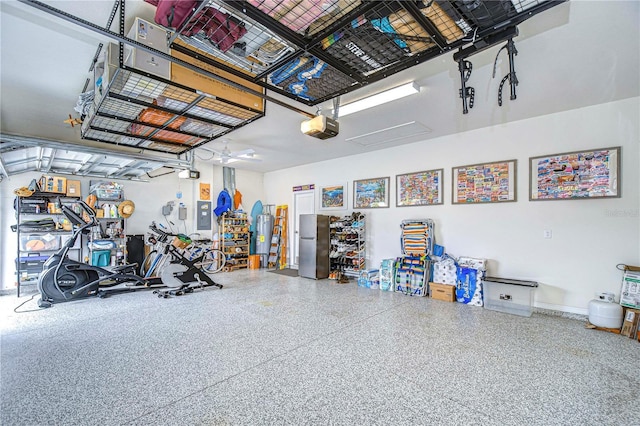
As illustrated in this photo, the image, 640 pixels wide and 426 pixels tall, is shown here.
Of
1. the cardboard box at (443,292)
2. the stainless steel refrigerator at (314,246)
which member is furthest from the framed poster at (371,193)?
the cardboard box at (443,292)

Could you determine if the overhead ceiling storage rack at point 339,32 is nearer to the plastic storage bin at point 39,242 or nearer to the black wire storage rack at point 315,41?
the black wire storage rack at point 315,41

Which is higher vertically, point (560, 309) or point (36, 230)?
point (36, 230)

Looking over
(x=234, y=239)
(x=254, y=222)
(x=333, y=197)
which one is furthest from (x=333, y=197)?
(x=234, y=239)

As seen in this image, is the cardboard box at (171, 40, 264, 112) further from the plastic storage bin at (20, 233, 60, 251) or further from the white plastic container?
the plastic storage bin at (20, 233, 60, 251)

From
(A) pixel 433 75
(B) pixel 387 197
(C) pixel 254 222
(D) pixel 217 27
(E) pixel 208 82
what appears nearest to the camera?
(D) pixel 217 27

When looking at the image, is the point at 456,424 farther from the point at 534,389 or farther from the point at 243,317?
the point at 243,317

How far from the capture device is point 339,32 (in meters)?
1.76

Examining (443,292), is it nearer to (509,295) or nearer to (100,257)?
(509,295)

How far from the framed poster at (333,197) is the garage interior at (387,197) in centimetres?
131

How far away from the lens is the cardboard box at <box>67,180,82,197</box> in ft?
20.2

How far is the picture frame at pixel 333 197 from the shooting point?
7.43 meters

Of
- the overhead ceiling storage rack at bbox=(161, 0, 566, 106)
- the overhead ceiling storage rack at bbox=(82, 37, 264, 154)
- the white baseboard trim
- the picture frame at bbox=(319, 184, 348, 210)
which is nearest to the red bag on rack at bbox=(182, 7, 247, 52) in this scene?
the overhead ceiling storage rack at bbox=(161, 0, 566, 106)

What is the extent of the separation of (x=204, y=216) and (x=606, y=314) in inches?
336

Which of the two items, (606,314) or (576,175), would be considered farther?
(576,175)
